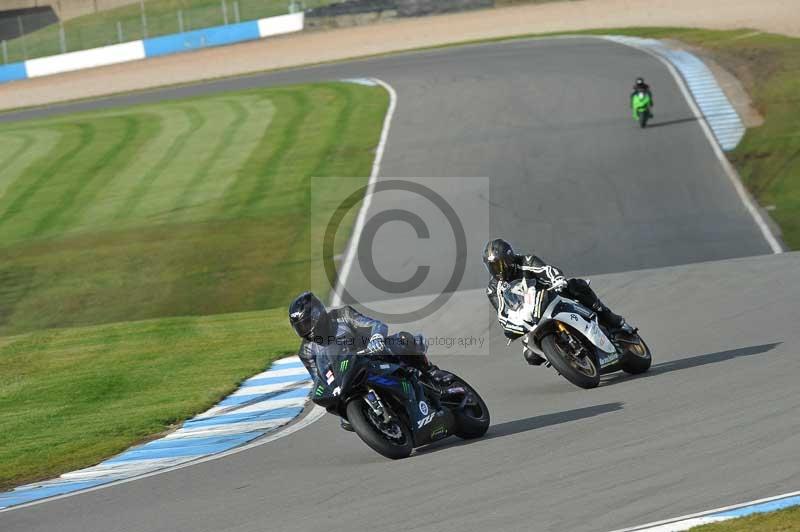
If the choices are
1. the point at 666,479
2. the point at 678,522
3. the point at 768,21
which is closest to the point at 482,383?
the point at 666,479

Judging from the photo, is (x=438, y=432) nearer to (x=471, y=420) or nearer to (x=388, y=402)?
(x=471, y=420)

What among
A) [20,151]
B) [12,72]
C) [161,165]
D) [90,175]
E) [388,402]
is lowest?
[12,72]

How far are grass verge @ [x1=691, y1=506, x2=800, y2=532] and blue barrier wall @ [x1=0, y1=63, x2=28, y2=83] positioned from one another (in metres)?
65.8

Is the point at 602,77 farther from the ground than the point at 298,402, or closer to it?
closer to it

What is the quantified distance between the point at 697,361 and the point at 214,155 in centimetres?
2565

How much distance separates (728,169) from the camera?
30062 mm

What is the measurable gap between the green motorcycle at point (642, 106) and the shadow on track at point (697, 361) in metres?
21.1

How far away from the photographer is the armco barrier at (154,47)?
6519 cm

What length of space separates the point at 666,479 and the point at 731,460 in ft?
2.13

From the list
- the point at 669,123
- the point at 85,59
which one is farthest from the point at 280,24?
the point at 669,123

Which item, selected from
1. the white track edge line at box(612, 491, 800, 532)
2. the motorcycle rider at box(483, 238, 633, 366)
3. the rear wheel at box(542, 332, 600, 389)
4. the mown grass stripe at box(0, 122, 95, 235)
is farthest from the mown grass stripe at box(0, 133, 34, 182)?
the white track edge line at box(612, 491, 800, 532)

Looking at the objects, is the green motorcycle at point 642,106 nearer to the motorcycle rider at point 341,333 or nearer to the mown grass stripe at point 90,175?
the mown grass stripe at point 90,175

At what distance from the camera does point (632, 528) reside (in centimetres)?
726

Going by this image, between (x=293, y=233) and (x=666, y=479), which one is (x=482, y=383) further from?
(x=293, y=233)
